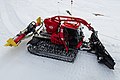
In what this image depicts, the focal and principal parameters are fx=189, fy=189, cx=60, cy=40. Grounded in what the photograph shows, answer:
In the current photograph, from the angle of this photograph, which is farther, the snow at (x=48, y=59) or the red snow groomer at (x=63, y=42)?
the red snow groomer at (x=63, y=42)

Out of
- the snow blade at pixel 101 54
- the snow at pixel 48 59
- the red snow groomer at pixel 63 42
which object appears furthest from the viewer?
the red snow groomer at pixel 63 42

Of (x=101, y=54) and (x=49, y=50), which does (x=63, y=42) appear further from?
(x=101, y=54)

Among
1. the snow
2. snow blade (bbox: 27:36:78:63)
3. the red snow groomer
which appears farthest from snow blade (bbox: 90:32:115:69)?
snow blade (bbox: 27:36:78:63)

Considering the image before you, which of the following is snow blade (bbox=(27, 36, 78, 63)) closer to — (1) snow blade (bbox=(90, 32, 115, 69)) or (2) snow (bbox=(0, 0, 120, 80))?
(2) snow (bbox=(0, 0, 120, 80))

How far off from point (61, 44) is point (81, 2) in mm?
5496

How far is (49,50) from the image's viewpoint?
19.3 ft

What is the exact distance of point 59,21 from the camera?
5.96m

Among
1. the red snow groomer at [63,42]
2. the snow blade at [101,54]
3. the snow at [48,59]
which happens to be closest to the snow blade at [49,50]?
the red snow groomer at [63,42]

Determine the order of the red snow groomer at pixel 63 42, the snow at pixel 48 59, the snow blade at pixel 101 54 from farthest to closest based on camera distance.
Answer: the red snow groomer at pixel 63 42
the snow blade at pixel 101 54
the snow at pixel 48 59

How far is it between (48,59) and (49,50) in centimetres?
29

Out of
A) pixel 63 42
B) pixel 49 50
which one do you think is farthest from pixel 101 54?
pixel 49 50

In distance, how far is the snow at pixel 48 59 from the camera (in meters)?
5.21

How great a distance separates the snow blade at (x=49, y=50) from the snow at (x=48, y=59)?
0.15 meters

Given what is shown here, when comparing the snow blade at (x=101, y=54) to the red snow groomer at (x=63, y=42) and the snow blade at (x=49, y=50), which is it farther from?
the snow blade at (x=49, y=50)
